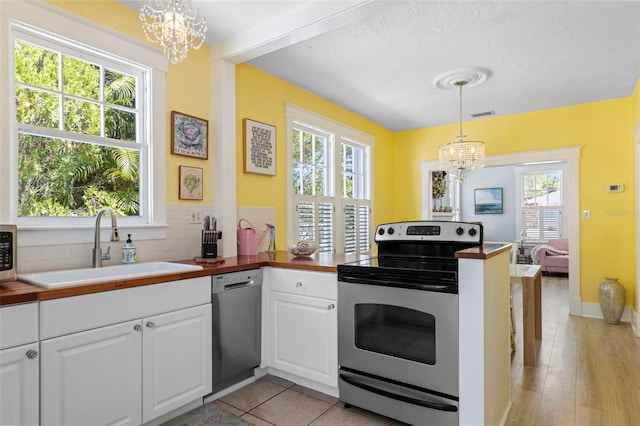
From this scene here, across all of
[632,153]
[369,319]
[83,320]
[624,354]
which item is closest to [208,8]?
[83,320]

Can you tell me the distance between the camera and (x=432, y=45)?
296cm

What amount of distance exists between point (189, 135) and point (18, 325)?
5.69 feet

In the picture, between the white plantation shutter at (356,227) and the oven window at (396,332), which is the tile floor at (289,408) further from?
the white plantation shutter at (356,227)

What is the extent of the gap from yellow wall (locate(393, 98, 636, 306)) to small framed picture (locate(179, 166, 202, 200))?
394 centimetres

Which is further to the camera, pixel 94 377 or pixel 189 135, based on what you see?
pixel 189 135

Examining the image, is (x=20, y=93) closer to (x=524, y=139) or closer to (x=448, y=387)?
(x=448, y=387)

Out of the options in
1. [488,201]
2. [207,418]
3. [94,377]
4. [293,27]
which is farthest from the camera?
[488,201]

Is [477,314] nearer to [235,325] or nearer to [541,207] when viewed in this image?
[235,325]

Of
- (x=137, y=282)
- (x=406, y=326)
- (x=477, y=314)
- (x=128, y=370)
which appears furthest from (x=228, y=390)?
(x=477, y=314)

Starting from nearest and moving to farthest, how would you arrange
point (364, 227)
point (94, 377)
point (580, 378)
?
point (94, 377) → point (580, 378) → point (364, 227)

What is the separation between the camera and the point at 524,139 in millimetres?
4750

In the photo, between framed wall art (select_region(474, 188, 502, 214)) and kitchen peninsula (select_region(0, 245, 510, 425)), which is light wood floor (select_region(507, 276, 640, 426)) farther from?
framed wall art (select_region(474, 188, 502, 214))

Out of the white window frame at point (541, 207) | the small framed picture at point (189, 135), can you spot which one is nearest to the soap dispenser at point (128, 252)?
the small framed picture at point (189, 135)

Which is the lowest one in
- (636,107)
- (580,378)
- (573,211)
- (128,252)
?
(580,378)
